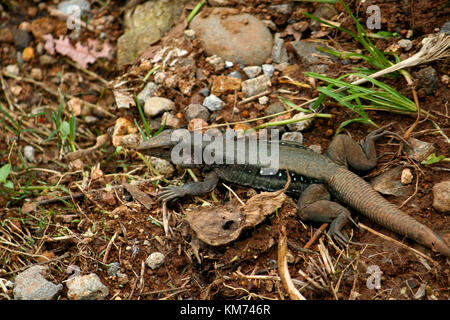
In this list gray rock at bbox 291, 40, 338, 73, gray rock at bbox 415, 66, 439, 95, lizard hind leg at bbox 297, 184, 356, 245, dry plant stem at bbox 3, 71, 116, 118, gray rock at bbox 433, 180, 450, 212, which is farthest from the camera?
dry plant stem at bbox 3, 71, 116, 118

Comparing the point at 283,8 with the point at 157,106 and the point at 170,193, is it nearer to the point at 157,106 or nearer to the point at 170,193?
the point at 157,106

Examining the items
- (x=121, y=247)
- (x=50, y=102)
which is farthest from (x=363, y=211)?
(x=50, y=102)

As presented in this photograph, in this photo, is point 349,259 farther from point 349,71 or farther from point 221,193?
point 349,71

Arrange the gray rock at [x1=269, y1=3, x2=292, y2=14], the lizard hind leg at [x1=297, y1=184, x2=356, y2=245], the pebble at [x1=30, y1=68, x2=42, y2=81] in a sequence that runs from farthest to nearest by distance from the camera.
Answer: the pebble at [x1=30, y1=68, x2=42, y2=81], the gray rock at [x1=269, y1=3, x2=292, y2=14], the lizard hind leg at [x1=297, y1=184, x2=356, y2=245]

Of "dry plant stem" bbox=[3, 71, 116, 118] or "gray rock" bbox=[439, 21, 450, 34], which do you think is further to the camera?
"dry plant stem" bbox=[3, 71, 116, 118]

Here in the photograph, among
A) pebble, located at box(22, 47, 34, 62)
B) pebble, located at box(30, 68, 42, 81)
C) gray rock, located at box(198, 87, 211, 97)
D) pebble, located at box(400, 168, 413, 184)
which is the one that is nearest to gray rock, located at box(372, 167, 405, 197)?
pebble, located at box(400, 168, 413, 184)

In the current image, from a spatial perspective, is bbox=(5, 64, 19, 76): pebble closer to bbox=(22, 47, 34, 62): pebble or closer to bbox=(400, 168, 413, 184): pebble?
bbox=(22, 47, 34, 62): pebble
